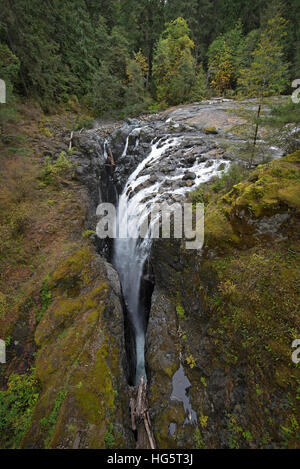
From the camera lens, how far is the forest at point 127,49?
15.3 meters

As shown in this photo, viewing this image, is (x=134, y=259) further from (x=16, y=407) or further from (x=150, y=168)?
Answer: (x=150, y=168)

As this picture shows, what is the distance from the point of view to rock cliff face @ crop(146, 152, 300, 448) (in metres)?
3.52

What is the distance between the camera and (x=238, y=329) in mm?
4180

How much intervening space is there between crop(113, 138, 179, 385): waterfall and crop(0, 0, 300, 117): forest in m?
10.8

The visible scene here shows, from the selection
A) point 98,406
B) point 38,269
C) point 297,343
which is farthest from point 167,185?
point 98,406

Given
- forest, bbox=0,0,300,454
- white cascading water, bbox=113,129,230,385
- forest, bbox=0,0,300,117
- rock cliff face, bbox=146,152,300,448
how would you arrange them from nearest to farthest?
rock cliff face, bbox=146,152,300,448 < forest, bbox=0,0,300,454 < white cascading water, bbox=113,129,230,385 < forest, bbox=0,0,300,117

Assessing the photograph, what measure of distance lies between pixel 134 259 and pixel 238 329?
212 inches

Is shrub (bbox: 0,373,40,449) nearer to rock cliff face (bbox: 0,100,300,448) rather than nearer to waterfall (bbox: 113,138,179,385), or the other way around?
rock cliff face (bbox: 0,100,300,448)

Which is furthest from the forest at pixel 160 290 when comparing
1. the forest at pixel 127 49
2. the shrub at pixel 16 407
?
the forest at pixel 127 49

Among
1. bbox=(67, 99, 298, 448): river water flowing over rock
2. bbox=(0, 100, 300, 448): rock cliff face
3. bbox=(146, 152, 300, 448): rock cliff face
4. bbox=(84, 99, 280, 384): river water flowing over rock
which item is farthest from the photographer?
bbox=(84, 99, 280, 384): river water flowing over rock

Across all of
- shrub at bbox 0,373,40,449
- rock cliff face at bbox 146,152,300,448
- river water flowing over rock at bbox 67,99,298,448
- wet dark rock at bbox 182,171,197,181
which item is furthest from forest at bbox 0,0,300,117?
shrub at bbox 0,373,40,449

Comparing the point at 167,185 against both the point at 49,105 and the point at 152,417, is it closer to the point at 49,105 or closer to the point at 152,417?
the point at 152,417

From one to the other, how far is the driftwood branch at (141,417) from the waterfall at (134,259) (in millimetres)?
1264

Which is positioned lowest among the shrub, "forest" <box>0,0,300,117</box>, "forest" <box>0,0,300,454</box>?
the shrub
